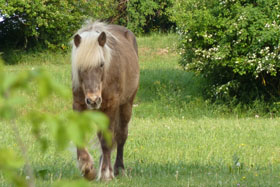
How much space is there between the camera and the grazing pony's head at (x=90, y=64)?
6258 millimetres

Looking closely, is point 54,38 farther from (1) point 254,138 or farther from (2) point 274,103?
(1) point 254,138

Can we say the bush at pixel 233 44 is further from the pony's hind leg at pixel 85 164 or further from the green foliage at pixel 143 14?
the green foliage at pixel 143 14

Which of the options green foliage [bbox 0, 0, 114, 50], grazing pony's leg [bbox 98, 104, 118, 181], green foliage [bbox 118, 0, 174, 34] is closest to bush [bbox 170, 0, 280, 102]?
green foliage [bbox 0, 0, 114, 50]

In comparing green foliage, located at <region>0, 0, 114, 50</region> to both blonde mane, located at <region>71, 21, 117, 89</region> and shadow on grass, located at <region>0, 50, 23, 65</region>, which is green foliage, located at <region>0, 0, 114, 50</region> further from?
blonde mane, located at <region>71, 21, 117, 89</region>

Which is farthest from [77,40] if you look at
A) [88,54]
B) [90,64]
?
[90,64]

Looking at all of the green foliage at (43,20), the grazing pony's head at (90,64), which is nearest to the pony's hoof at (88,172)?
the grazing pony's head at (90,64)

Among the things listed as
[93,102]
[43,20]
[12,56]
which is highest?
[93,102]

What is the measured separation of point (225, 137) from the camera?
11.0m

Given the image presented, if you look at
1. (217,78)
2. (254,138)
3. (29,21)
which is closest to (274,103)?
(217,78)

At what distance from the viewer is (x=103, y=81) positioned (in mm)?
6711

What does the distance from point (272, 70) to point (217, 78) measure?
332 cm

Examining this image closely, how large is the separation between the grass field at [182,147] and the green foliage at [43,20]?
5487 millimetres

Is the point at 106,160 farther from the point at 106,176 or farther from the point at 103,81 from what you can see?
the point at 103,81

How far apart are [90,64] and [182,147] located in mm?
3680
